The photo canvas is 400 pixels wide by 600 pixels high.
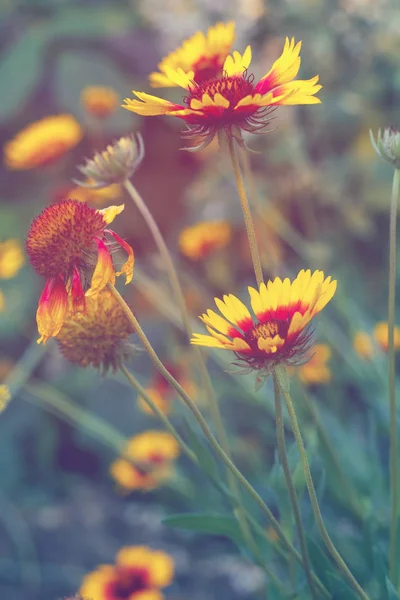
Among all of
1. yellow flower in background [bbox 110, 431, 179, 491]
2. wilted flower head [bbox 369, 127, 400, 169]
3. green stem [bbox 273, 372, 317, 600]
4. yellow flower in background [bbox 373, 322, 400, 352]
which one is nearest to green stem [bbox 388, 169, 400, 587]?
wilted flower head [bbox 369, 127, 400, 169]

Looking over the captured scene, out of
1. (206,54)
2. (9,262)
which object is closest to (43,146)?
(9,262)

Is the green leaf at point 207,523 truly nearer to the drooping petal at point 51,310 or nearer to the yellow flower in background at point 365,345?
the drooping petal at point 51,310

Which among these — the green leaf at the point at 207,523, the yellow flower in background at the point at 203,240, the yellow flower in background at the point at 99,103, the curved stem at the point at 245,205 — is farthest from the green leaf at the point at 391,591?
the yellow flower in background at the point at 99,103

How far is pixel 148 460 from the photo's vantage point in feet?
4.59

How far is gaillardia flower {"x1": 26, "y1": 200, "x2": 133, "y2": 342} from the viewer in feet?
1.99

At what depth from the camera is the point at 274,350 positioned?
22.5 inches

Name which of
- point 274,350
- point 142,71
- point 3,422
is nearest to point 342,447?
point 274,350

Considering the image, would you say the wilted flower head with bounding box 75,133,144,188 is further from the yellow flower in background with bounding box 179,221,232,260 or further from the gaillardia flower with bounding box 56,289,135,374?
the yellow flower in background with bounding box 179,221,232,260

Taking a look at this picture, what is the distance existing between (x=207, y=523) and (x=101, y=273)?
0.33 metres

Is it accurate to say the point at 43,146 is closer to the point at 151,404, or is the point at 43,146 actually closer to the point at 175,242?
the point at 151,404

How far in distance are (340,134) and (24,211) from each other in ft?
3.41

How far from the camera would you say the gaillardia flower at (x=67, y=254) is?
607 millimetres

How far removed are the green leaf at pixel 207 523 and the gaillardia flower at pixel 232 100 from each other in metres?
0.38

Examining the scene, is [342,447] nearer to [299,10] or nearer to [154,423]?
[154,423]
